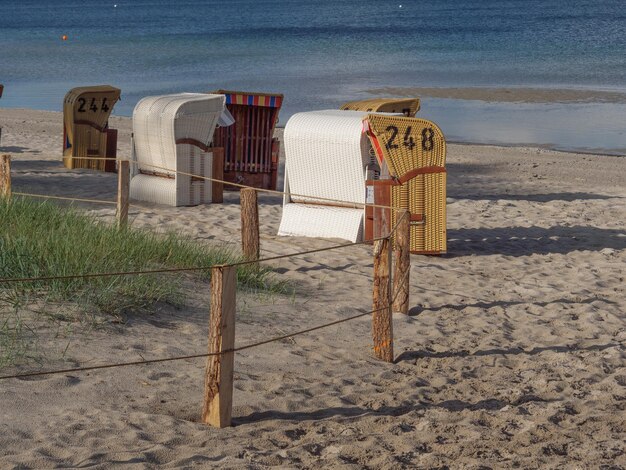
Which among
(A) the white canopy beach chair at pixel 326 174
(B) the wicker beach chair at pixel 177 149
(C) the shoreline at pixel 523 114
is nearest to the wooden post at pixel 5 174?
(B) the wicker beach chair at pixel 177 149

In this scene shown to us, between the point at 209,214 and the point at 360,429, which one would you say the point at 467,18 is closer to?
the point at 209,214

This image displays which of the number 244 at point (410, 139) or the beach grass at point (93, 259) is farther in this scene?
the number 244 at point (410, 139)

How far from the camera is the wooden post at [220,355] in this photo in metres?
5.13

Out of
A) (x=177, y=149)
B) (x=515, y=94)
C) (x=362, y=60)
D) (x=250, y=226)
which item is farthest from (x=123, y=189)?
(x=362, y=60)

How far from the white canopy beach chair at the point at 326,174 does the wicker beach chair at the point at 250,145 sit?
2797mm

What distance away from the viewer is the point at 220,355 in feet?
17.0

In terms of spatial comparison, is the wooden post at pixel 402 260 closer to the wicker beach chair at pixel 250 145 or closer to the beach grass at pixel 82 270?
the beach grass at pixel 82 270

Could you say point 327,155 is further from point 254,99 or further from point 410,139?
point 254,99

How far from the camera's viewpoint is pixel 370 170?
395 inches

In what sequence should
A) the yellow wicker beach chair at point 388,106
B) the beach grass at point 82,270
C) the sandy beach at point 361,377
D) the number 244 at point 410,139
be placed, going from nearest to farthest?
the sandy beach at point 361,377
the beach grass at point 82,270
the number 244 at point 410,139
the yellow wicker beach chair at point 388,106

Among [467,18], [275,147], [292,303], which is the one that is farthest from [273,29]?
[292,303]

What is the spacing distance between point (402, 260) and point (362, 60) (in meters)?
38.1

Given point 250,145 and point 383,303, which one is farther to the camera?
point 250,145

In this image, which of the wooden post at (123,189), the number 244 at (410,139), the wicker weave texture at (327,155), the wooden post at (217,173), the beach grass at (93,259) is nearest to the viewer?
the beach grass at (93,259)
